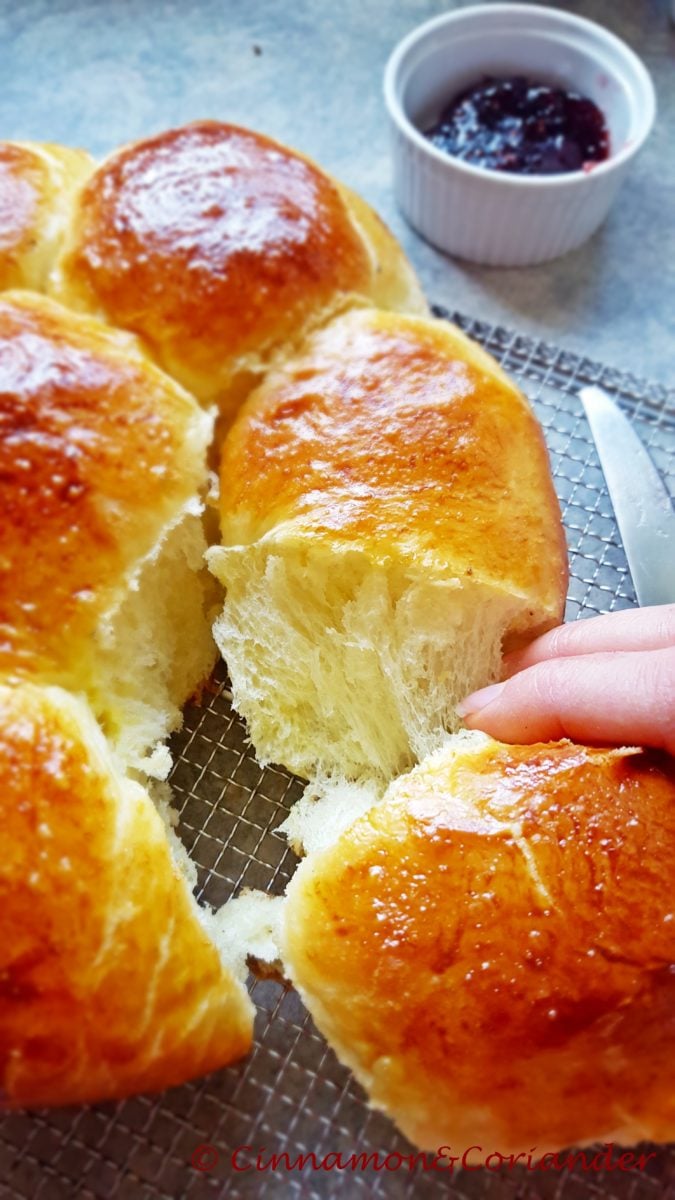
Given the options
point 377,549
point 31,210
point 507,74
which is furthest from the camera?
point 507,74

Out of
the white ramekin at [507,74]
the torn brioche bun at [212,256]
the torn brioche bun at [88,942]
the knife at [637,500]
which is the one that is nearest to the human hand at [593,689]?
the knife at [637,500]

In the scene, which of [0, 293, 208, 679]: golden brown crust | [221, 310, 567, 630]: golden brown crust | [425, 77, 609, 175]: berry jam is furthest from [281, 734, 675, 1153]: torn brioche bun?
[425, 77, 609, 175]: berry jam

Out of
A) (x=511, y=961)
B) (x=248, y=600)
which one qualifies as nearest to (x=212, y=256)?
(x=248, y=600)

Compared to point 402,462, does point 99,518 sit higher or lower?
lower

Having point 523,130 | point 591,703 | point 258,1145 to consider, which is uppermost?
point 523,130

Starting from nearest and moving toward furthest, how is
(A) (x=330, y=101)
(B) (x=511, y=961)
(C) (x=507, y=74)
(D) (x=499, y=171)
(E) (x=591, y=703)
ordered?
1. (B) (x=511, y=961)
2. (E) (x=591, y=703)
3. (D) (x=499, y=171)
4. (C) (x=507, y=74)
5. (A) (x=330, y=101)

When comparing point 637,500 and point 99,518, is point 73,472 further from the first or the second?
point 637,500

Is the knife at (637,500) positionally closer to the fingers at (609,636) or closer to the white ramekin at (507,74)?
the fingers at (609,636)
